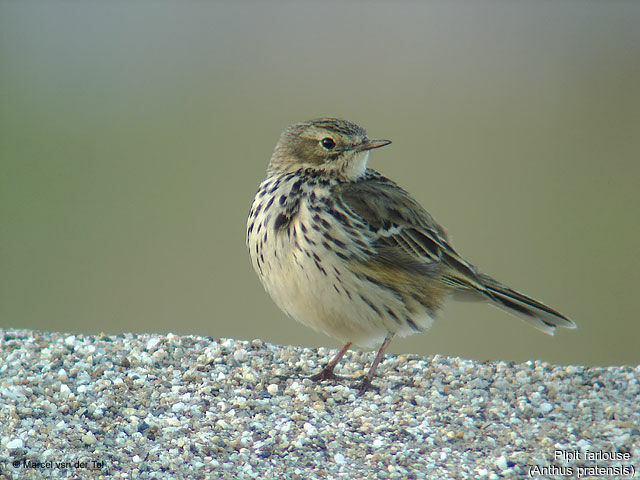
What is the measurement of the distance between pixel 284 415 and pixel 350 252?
56.1 inches

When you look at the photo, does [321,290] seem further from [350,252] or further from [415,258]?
[415,258]

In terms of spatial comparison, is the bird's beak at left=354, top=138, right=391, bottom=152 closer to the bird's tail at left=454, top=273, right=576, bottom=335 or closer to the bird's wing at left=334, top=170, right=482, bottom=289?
the bird's wing at left=334, top=170, right=482, bottom=289

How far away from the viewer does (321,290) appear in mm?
6980

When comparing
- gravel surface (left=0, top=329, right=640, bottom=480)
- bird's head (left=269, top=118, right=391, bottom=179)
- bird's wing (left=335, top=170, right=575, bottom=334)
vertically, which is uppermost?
bird's head (left=269, top=118, right=391, bottom=179)

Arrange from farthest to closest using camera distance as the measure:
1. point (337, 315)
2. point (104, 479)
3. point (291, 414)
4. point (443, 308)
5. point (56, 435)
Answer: point (443, 308) → point (337, 315) → point (291, 414) → point (56, 435) → point (104, 479)

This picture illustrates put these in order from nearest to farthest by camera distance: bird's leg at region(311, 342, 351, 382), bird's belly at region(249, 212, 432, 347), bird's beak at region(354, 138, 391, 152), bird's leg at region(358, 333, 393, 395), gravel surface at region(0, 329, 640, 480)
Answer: gravel surface at region(0, 329, 640, 480) < bird's belly at region(249, 212, 432, 347) < bird's leg at region(358, 333, 393, 395) < bird's leg at region(311, 342, 351, 382) < bird's beak at region(354, 138, 391, 152)

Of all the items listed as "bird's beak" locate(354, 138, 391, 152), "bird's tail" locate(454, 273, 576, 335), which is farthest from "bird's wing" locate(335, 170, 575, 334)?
"bird's beak" locate(354, 138, 391, 152)

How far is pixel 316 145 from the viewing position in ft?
25.6

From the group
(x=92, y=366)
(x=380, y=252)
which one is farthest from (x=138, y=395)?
(x=380, y=252)

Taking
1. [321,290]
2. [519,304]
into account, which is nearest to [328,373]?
[321,290]

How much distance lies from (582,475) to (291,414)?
2120 millimetres

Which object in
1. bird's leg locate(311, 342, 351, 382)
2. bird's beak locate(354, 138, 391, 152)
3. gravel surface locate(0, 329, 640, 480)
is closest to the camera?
gravel surface locate(0, 329, 640, 480)

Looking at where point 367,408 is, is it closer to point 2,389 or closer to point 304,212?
point 304,212

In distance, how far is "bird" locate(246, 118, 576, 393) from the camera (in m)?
7.04
